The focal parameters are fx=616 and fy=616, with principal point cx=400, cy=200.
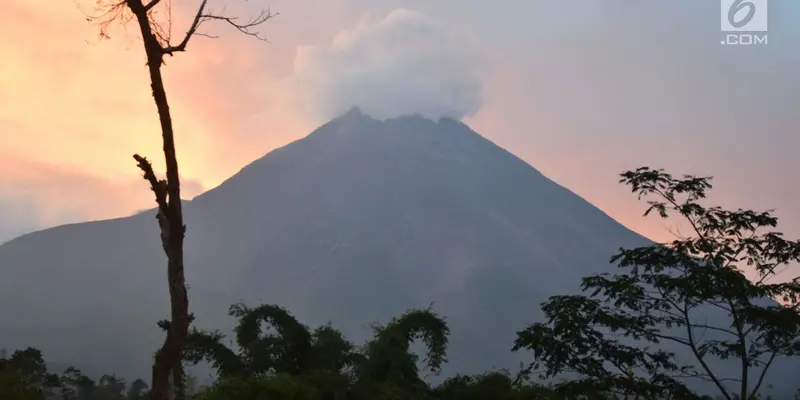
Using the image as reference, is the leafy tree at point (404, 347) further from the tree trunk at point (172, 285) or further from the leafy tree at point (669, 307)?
the tree trunk at point (172, 285)

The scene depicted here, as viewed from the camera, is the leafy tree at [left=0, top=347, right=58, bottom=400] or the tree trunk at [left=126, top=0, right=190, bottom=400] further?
the leafy tree at [left=0, top=347, right=58, bottom=400]

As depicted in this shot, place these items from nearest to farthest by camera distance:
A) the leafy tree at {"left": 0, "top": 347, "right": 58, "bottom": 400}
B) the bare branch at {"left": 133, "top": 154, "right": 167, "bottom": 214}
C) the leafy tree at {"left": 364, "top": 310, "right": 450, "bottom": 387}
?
the bare branch at {"left": 133, "top": 154, "right": 167, "bottom": 214}
the leafy tree at {"left": 0, "top": 347, "right": 58, "bottom": 400}
the leafy tree at {"left": 364, "top": 310, "right": 450, "bottom": 387}

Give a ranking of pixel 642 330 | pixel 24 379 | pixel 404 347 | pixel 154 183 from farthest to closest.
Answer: pixel 404 347, pixel 24 379, pixel 642 330, pixel 154 183

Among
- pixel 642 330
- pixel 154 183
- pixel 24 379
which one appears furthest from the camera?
pixel 24 379

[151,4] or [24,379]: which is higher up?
[151,4]

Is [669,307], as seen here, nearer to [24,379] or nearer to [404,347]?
[404,347]

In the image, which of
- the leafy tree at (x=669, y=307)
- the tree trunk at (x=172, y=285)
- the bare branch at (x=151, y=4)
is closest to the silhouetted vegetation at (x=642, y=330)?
the leafy tree at (x=669, y=307)

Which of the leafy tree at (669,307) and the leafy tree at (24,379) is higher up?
the leafy tree at (669,307)

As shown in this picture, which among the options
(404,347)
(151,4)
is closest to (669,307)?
(404,347)

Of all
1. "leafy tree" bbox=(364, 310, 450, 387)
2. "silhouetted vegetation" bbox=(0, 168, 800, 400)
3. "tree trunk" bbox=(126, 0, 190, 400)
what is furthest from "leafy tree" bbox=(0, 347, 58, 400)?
"leafy tree" bbox=(364, 310, 450, 387)

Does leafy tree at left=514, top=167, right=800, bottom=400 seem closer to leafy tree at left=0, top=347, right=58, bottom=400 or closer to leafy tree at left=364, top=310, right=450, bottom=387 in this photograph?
leafy tree at left=364, top=310, right=450, bottom=387

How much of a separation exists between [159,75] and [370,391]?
6324 mm

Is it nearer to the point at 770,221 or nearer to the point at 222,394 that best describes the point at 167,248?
the point at 222,394

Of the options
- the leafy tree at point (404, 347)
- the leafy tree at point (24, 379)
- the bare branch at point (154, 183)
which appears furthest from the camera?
the leafy tree at point (404, 347)
